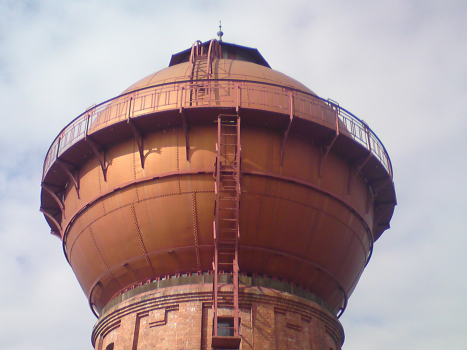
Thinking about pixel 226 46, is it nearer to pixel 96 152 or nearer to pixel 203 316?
pixel 96 152

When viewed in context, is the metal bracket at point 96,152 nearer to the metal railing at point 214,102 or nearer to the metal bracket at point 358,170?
the metal railing at point 214,102

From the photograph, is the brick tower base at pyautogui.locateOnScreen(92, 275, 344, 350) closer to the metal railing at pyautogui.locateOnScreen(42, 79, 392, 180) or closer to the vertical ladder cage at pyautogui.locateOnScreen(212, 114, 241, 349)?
the vertical ladder cage at pyautogui.locateOnScreen(212, 114, 241, 349)

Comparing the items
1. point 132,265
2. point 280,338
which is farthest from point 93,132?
point 280,338

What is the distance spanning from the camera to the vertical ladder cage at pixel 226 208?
13.0m

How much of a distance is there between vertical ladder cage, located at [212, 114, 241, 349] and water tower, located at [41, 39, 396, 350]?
32 millimetres

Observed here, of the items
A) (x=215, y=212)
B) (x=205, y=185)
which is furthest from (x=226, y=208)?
(x=205, y=185)

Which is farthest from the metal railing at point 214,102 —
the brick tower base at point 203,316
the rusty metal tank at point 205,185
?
the brick tower base at point 203,316

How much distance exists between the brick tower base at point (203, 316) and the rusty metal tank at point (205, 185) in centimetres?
36

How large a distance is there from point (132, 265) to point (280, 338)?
3.83m

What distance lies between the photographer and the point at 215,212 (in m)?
13.2


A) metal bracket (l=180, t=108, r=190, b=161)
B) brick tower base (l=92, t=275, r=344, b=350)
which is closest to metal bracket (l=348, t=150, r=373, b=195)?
brick tower base (l=92, t=275, r=344, b=350)

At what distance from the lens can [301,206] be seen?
1389 cm

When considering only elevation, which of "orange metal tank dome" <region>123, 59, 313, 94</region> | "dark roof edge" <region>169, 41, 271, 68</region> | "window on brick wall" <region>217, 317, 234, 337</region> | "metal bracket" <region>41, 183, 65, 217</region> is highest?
"dark roof edge" <region>169, 41, 271, 68</region>

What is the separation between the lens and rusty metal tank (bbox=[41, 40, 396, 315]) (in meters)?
13.6
